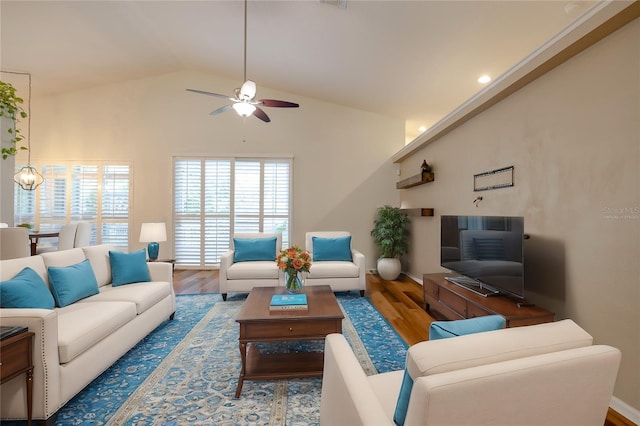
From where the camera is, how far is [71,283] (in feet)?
7.84

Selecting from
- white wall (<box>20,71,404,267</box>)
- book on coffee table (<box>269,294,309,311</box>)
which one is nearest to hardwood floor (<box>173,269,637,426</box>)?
white wall (<box>20,71,404,267</box>)

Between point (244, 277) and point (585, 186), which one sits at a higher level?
point (585, 186)

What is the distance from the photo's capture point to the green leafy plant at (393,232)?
5297mm

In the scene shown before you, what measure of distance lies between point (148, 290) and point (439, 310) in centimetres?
297

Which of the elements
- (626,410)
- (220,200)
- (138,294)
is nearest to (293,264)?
(138,294)

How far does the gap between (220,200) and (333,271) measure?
3.09m

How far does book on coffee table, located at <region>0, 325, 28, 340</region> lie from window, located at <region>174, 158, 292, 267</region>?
14.5 feet

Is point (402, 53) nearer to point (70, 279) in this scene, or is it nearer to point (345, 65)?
point (345, 65)

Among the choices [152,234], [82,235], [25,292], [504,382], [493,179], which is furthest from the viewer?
[82,235]

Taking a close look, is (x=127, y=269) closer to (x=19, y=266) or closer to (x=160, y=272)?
(x=160, y=272)

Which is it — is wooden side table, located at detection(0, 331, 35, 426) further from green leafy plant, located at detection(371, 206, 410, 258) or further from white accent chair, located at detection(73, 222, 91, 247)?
green leafy plant, located at detection(371, 206, 410, 258)

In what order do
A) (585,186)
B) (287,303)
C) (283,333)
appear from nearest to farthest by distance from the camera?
(585,186) → (283,333) → (287,303)

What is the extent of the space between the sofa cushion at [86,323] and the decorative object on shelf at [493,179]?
3589 millimetres

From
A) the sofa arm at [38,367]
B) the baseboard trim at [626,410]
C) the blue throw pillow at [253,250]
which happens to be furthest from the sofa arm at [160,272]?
the baseboard trim at [626,410]
